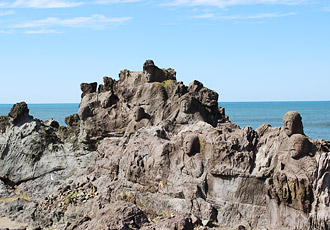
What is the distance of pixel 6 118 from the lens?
32.1 metres

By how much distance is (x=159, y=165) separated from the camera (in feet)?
69.3

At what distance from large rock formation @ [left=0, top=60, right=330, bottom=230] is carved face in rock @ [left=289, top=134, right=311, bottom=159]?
3 cm

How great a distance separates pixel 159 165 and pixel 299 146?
6119 millimetres

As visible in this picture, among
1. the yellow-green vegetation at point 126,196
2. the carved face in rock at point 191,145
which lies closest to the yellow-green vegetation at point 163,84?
the yellow-green vegetation at point 126,196

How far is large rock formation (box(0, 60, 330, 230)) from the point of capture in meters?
17.8

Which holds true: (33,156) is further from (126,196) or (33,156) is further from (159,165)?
(159,165)

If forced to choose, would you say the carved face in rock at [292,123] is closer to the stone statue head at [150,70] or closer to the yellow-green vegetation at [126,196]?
the yellow-green vegetation at [126,196]

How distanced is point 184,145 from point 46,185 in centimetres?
1218

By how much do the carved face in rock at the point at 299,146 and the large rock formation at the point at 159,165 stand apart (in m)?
0.03

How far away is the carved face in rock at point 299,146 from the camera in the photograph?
57.7ft

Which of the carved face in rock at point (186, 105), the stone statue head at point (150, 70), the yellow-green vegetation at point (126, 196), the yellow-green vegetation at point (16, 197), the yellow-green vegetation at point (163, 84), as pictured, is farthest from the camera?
the stone statue head at point (150, 70)

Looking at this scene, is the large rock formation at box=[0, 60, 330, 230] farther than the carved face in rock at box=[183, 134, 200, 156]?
No

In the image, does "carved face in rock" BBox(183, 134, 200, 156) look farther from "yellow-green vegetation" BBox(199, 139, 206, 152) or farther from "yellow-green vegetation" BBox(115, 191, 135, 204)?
"yellow-green vegetation" BBox(115, 191, 135, 204)

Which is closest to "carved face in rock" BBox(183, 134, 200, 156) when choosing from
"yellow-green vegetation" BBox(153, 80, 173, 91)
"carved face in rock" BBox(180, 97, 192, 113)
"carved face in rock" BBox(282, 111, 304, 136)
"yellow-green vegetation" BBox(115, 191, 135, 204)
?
"yellow-green vegetation" BBox(115, 191, 135, 204)
